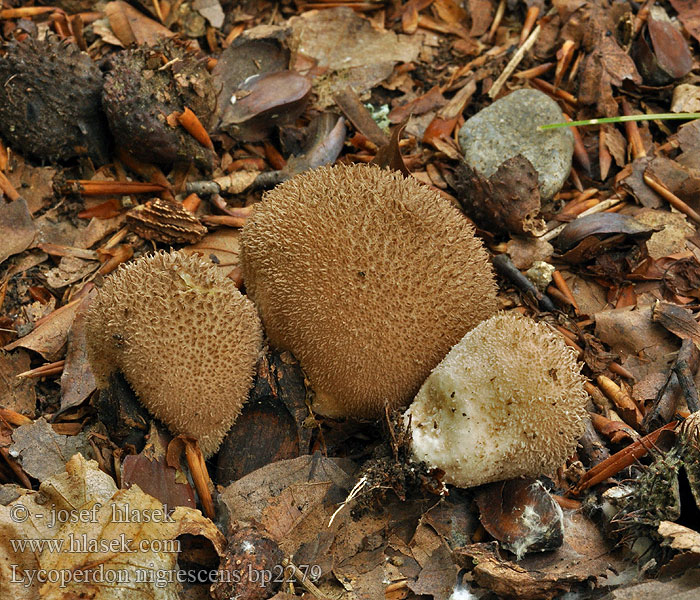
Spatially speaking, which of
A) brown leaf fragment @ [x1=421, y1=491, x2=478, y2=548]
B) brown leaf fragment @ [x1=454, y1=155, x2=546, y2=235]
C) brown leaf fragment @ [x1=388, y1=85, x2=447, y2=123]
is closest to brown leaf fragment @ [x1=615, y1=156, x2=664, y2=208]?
brown leaf fragment @ [x1=454, y1=155, x2=546, y2=235]

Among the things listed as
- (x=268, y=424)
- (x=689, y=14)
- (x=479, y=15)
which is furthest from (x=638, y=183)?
(x=268, y=424)

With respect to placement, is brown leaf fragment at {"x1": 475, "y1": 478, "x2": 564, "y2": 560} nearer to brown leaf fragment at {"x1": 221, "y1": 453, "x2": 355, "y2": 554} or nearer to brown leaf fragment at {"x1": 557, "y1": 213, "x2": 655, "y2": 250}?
brown leaf fragment at {"x1": 221, "y1": 453, "x2": 355, "y2": 554}

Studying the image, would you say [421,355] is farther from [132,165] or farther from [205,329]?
[132,165]

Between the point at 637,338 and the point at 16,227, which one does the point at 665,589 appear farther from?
the point at 16,227

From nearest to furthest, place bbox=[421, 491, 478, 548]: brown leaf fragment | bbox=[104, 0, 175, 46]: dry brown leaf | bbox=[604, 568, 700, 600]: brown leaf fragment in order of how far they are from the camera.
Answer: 1. bbox=[604, 568, 700, 600]: brown leaf fragment
2. bbox=[421, 491, 478, 548]: brown leaf fragment
3. bbox=[104, 0, 175, 46]: dry brown leaf

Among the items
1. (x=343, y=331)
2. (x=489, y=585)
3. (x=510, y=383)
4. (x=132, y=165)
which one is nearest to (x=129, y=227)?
(x=132, y=165)

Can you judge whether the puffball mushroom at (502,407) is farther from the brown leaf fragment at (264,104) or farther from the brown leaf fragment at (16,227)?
the brown leaf fragment at (16,227)
